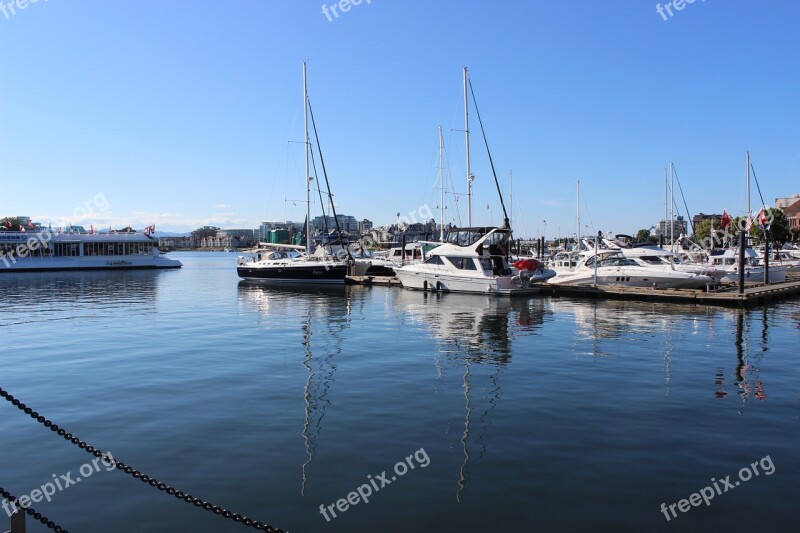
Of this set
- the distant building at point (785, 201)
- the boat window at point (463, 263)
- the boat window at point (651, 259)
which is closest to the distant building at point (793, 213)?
the distant building at point (785, 201)

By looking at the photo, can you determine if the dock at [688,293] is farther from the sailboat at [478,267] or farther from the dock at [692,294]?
the sailboat at [478,267]

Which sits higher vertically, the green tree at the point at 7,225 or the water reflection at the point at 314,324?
the green tree at the point at 7,225

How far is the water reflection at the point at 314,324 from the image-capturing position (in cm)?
1159

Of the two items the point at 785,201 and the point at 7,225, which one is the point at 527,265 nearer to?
the point at 7,225

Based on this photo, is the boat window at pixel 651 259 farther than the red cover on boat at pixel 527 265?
No

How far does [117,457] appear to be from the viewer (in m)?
9.75

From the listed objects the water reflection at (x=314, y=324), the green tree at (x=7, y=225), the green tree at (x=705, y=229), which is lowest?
the water reflection at (x=314, y=324)

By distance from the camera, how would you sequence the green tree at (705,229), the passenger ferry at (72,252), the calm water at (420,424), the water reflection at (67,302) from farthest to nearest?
the green tree at (705,229) < the passenger ferry at (72,252) < the water reflection at (67,302) < the calm water at (420,424)

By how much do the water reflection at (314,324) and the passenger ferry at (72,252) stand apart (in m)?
43.3

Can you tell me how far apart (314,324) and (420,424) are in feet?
52.3

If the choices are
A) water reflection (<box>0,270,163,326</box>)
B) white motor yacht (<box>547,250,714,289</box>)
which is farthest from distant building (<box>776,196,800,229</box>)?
water reflection (<box>0,270,163,326</box>)

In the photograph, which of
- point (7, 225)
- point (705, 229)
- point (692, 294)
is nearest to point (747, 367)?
point (692, 294)

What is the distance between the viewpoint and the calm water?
25.8ft

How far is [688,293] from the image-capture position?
33312mm
